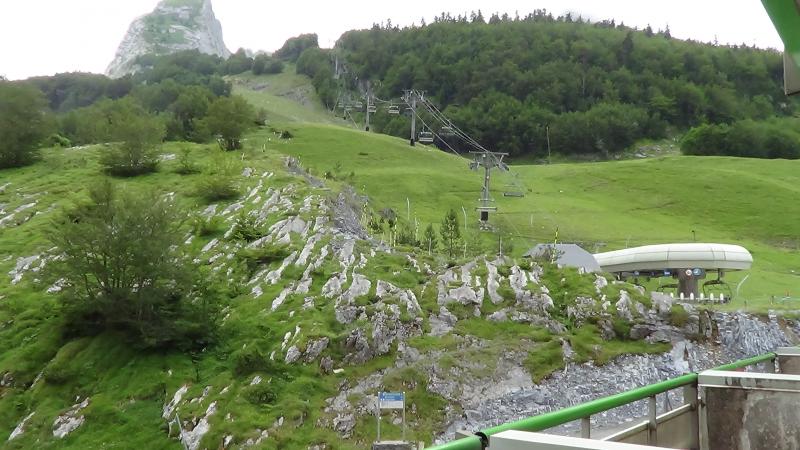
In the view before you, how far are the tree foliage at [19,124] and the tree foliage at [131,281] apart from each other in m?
27.0

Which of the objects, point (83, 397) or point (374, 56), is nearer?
point (83, 397)

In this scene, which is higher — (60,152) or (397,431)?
(60,152)

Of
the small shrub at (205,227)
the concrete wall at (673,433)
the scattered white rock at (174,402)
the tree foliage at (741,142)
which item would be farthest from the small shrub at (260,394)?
the tree foliage at (741,142)

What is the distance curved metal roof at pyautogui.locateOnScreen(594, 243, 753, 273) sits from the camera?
3578 centimetres

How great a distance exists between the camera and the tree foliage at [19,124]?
149 ft

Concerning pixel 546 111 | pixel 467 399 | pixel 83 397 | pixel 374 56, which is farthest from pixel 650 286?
pixel 374 56

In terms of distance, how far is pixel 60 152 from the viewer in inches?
1988

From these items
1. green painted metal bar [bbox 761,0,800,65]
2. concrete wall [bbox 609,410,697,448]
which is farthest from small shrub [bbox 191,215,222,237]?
green painted metal bar [bbox 761,0,800,65]

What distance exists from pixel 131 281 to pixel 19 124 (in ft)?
102

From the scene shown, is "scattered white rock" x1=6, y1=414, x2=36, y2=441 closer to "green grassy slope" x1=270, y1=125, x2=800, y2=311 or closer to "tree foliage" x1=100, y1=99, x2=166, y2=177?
"tree foliage" x1=100, y1=99, x2=166, y2=177

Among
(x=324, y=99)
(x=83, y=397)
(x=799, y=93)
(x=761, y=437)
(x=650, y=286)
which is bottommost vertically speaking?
(x=650, y=286)

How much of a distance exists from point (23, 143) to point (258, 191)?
22.6 m

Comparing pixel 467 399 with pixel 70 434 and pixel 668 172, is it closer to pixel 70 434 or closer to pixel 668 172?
pixel 70 434

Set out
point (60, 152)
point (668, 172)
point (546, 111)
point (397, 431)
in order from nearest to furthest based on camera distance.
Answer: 1. point (397, 431)
2. point (60, 152)
3. point (668, 172)
4. point (546, 111)
